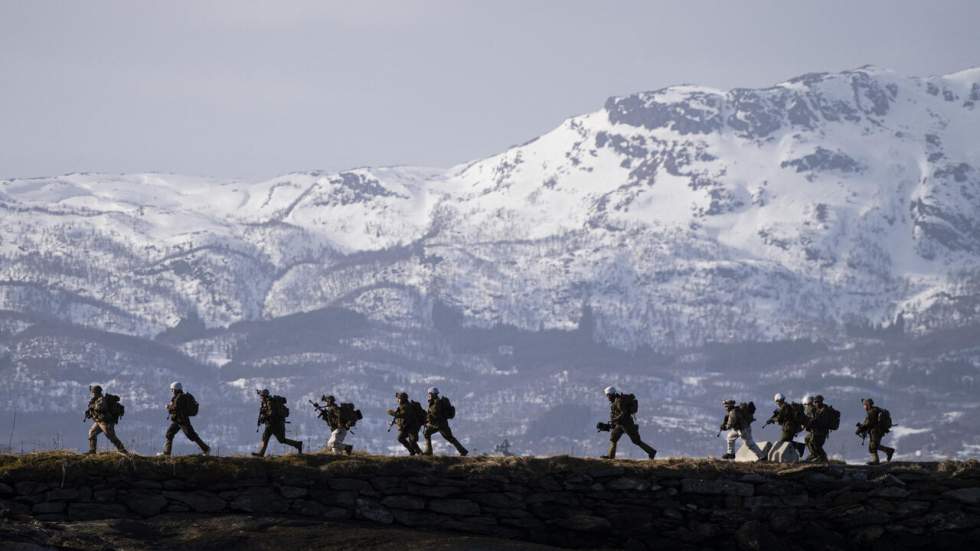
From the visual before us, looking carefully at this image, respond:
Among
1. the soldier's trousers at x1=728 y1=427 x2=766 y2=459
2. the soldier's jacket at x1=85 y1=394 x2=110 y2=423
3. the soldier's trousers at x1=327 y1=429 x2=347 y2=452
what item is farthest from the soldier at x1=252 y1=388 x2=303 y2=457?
the soldier's trousers at x1=728 y1=427 x2=766 y2=459

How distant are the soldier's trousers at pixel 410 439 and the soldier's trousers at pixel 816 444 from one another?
10672mm

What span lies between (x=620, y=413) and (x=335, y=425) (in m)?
8.58

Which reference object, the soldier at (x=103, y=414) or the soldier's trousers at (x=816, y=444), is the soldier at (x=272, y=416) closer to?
the soldier at (x=103, y=414)

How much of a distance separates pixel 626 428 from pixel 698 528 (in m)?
6.12

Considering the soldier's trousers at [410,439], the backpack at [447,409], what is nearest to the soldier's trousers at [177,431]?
the soldier's trousers at [410,439]

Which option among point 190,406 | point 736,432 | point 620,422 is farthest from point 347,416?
point 736,432

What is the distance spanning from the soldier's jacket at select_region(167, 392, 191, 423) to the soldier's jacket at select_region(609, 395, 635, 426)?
37.2 ft

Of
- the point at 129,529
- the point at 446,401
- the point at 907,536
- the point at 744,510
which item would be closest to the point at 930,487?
the point at 907,536

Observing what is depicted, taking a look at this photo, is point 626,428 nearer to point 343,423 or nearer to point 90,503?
point 343,423

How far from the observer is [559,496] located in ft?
146

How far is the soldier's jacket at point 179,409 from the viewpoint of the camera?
1907 inches

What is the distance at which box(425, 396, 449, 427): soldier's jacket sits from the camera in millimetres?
51031

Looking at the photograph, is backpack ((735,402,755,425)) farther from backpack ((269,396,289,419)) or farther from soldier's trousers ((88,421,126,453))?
soldier's trousers ((88,421,126,453))

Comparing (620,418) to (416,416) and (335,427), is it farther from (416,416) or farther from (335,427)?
(335,427)
